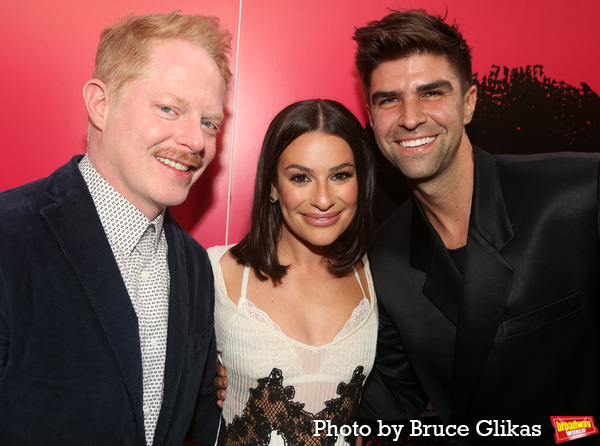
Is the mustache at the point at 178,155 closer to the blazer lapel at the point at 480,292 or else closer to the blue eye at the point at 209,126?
the blue eye at the point at 209,126

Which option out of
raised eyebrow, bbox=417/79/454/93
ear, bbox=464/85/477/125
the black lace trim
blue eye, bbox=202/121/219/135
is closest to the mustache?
blue eye, bbox=202/121/219/135

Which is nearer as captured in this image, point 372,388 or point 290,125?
point 290,125

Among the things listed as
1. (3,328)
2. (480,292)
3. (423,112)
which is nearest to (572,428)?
(480,292)

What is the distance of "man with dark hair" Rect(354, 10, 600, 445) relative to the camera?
2.00 m

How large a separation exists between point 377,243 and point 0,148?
1.78 m

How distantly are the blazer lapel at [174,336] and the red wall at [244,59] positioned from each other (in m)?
0.63

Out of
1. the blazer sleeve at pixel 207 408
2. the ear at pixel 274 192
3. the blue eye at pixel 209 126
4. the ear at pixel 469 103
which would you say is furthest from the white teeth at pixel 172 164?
the ear at pixel 469 103

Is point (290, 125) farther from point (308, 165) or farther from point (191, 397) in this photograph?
point (191, 397)

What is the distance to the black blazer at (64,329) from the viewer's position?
1371mm

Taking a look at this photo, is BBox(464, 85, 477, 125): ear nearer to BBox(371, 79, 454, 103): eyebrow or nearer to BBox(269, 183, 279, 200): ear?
BBox(371, 79, 454, 103): eyebrow

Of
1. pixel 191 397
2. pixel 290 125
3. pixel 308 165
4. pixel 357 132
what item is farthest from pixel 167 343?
pixel 357 132

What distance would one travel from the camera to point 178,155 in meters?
1.67

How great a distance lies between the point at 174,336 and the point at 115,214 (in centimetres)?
46

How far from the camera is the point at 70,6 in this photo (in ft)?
7.28
